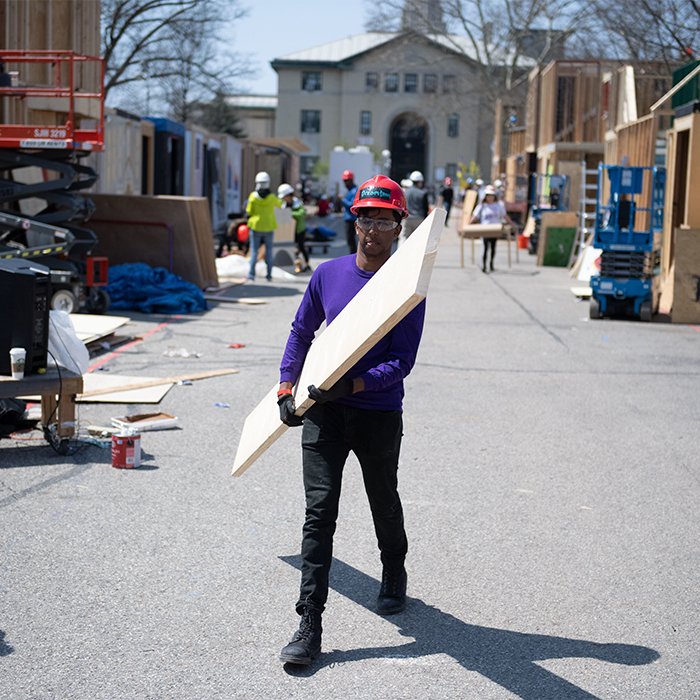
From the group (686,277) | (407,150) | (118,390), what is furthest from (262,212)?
(407,150)

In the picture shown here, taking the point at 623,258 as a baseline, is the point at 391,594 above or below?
below

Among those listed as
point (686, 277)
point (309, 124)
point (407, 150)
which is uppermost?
point (309, 124)

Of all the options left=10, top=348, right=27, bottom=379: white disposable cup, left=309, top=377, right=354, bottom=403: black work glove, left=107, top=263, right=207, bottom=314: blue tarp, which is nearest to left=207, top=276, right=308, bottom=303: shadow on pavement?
left=107, top=263, right=207, bottom=314: blue tarp

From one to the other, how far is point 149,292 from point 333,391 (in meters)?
11.0

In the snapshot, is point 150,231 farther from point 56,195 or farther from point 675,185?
point 675,185

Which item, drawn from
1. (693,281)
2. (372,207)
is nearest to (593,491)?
(372,207)

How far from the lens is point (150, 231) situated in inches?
629

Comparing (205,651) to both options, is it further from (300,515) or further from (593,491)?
(593,491)

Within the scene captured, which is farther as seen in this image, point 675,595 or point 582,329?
point 582,329

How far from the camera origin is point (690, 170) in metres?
14.2

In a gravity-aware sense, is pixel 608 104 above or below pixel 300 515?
above

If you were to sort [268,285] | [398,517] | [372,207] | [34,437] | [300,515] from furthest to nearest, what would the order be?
[268,285] → [34,437] → [300,515] → [398,517] → [372,207]

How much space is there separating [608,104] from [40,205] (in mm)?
16253

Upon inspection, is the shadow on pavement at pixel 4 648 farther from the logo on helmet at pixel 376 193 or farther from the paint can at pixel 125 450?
the paint can at pixel 125 450
